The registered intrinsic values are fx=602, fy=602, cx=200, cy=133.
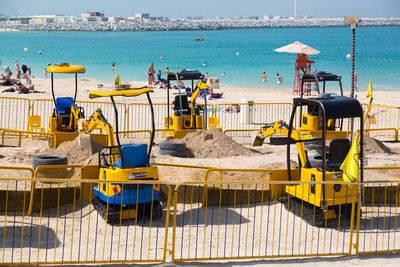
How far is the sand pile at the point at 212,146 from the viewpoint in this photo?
15.3 metres

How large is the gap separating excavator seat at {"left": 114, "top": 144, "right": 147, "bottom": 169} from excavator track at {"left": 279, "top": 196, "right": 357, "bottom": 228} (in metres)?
2.51

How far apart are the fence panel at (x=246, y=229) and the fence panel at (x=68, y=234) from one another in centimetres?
43

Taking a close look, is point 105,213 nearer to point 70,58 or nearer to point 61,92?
point 61,92

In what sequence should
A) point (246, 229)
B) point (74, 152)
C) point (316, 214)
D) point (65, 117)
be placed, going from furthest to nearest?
point (65, 117) → point (74, 152) → point (316, 214) → point (246, 229)

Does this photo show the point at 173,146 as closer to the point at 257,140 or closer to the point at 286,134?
the point at 257,140

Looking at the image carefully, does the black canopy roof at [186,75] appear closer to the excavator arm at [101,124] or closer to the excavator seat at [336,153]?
the excavator arm at [101,124]

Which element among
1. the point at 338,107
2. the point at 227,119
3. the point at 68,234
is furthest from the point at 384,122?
the point at 68,234

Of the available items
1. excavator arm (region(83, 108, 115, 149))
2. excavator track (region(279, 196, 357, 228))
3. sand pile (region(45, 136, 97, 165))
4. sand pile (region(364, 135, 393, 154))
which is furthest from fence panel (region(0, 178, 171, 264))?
sand pile (region(364, 135, 393, 154))

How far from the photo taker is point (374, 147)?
16.2 meters

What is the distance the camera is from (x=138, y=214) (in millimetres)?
10094

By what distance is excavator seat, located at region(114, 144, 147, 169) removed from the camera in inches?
390

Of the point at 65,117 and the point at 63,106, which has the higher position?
the point at 63,106

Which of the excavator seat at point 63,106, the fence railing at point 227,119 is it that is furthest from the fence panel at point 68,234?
the fence railing at point 227,119

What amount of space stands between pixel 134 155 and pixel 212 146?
564cm
